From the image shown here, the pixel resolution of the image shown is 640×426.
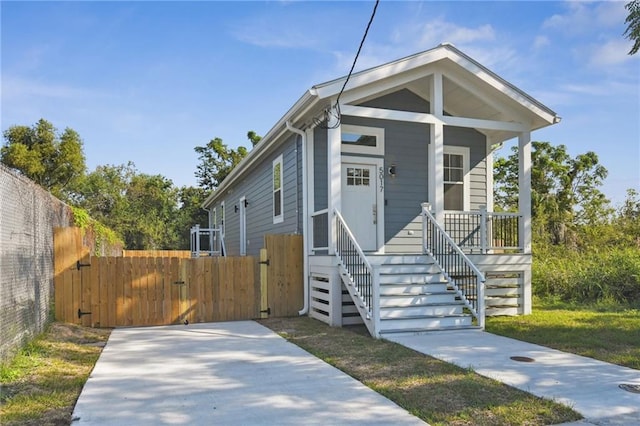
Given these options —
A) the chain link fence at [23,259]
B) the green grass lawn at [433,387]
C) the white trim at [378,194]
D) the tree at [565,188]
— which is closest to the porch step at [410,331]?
the green grass lawn at [433,387]

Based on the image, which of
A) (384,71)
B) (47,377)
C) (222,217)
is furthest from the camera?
(222,217)

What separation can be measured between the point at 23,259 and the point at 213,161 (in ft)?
90.7

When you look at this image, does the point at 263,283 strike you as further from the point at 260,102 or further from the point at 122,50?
the point at 260,102

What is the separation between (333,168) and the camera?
7.69 meters

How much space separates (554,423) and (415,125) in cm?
724

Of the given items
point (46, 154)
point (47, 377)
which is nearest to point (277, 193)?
point (47, 377)

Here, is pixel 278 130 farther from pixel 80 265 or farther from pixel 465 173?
pixel 80 265

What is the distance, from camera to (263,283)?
8.61 m

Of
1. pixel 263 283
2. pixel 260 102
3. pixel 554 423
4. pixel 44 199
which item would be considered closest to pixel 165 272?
pixel 263 283

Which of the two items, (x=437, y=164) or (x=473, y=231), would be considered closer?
(x=437, y=164)

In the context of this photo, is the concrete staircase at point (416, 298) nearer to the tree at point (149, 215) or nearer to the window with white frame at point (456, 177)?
the window with white frame at point (456, 177)

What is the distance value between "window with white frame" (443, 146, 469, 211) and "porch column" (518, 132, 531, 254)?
1.18 metres

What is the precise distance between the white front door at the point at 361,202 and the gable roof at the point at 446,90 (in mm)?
1342

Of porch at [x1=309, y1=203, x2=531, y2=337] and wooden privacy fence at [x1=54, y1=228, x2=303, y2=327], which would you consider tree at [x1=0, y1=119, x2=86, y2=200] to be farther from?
porch at [x1=309, y1=203, x2=531, y2=337]
